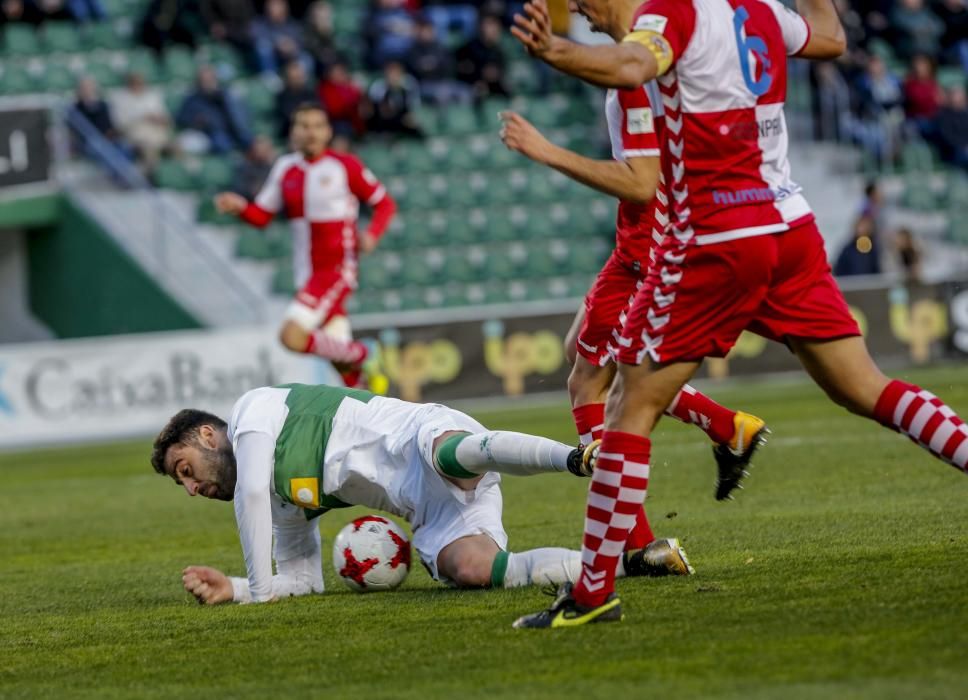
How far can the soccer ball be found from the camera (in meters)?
6.63

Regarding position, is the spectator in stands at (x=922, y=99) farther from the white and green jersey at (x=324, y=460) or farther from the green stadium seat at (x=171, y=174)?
the white and green jersey at (x=324, y=460)

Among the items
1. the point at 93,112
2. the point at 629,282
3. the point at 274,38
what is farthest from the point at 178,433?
the point at 274,38

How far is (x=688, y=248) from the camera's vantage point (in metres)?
5.12

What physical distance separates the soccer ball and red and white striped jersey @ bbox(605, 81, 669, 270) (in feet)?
4.85

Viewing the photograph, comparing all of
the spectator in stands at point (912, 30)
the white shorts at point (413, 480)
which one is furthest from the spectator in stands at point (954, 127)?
the white shorts at point (413, 480)

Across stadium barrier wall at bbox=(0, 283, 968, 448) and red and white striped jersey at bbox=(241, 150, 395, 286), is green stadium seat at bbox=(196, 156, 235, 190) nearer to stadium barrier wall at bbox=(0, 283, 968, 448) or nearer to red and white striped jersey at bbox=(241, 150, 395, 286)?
stadium barrier wall at bbox=(0, 283, 968, 448)

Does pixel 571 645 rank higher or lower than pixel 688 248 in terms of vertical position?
lower

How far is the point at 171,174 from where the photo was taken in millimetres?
21047

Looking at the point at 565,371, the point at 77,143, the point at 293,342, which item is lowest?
the point at 565,371

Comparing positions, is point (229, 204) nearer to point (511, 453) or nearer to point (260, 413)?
point (260, 413)

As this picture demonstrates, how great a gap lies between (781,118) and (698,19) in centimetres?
47

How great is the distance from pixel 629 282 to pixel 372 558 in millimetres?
1524

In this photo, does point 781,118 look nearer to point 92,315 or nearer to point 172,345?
point 172,345

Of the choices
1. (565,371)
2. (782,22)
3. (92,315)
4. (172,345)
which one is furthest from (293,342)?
(782,22)
